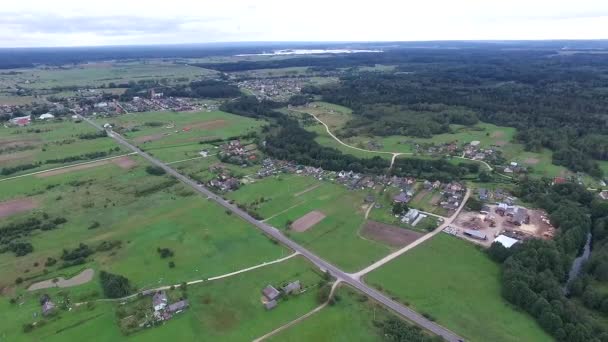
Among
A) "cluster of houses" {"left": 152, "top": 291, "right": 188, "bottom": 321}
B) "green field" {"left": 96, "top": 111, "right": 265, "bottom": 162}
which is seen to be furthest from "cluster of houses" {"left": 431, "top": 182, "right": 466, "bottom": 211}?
"green field" {"left": 96, "top": 111, "right": 265, "bottom": 162}

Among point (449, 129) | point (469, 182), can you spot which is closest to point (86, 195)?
point (469, 182)

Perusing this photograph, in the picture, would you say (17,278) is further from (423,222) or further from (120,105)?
(120,105)

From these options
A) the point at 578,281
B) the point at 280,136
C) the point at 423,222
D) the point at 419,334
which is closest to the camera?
the point at 419,334

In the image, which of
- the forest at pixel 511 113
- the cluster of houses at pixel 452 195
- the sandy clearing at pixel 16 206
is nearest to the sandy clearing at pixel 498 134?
the forest at pixel 511 113

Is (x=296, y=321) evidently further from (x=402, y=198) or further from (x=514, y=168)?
(x=514, y=168)

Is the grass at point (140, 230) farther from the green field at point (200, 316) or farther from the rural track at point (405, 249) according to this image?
the rural track at point (405, 249)
